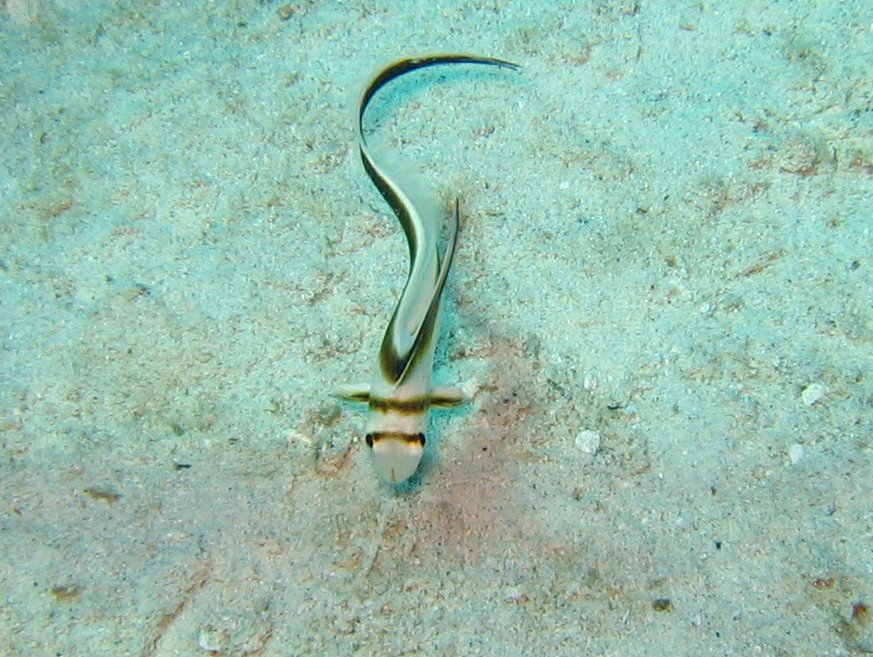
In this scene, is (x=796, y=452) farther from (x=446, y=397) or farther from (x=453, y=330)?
(x=453, y=330)

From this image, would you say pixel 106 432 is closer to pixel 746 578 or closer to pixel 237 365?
pixel 237 365

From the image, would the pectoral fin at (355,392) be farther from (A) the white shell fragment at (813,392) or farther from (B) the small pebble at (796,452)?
(A) the white shell fragment at (813,392)

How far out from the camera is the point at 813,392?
2.89m

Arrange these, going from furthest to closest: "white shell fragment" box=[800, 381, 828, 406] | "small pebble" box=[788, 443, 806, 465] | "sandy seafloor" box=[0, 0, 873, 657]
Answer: "white shell fragment" box=[800, 381, 828, 406] → "small pebble" box=[788, 443, 806, 465] → "sandy seafloor" box=[0, 0, 873, 657]

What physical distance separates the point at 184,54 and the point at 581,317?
3.20m

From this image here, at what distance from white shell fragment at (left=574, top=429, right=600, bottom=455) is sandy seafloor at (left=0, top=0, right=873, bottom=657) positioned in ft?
0.04

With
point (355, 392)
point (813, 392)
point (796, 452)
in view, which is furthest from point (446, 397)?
point (813, 392)

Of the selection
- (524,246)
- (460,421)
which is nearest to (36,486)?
(460,421)

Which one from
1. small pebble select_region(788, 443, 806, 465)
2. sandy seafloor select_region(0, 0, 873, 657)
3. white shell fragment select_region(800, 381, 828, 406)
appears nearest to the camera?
sandy seafloor select_region(0, 0, 873, 657)

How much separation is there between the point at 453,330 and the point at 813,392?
1592 millimetres

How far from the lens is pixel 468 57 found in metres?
3.90

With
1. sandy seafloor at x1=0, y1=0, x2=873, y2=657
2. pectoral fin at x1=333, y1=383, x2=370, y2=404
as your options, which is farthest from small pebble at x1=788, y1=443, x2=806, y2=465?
pectoral fin at x1=333, y1=383, x2=370, y2=404

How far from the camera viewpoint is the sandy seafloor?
98.0 inches

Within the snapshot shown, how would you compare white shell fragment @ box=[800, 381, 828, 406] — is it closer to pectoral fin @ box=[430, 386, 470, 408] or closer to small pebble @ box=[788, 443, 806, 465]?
small pebble @ box=[788, 443, 806, 465]
